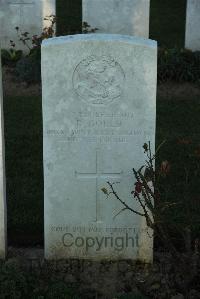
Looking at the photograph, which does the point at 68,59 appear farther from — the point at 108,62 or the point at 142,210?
the point at 142,210

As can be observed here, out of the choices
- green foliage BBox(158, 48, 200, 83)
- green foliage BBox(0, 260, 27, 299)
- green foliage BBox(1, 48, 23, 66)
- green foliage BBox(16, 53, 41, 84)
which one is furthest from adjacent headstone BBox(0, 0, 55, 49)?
green foliage BBox(0, 260, 27, 299)

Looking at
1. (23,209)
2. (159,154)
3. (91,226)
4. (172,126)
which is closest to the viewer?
(91,226)

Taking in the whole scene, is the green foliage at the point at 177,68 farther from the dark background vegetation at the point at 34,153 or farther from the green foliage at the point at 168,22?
the green foliage at the point at 168,22

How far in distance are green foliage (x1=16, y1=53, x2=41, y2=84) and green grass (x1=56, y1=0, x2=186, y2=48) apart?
2.92 m

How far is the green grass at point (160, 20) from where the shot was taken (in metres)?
13.4

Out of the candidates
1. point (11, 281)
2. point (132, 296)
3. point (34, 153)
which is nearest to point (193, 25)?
point (34, 153)

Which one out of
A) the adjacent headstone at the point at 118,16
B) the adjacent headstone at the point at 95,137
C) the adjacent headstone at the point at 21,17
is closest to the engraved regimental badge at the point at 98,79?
the adjacent headstone at the point at 95,137

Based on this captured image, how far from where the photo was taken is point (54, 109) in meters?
4.36

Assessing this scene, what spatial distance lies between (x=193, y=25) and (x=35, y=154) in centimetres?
494

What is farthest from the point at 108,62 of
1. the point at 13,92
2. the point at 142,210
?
the point at 13,92

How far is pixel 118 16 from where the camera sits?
10.4m

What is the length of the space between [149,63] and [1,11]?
6.99 metres

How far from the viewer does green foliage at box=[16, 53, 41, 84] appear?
950 cm

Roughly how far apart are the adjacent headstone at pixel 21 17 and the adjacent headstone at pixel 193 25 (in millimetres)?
2348
